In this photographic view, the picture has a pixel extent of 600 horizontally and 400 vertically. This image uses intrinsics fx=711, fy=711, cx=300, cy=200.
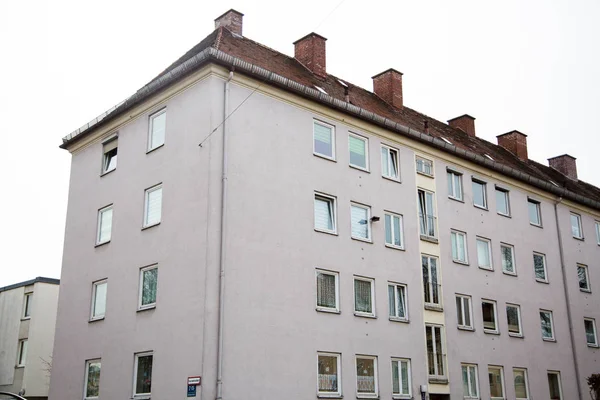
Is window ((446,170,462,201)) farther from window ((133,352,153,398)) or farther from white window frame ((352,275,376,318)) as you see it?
window ((133,352,153,398))

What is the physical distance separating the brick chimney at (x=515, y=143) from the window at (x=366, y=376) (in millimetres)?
20134

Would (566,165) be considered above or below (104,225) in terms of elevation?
above

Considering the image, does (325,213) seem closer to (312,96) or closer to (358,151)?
(358,151)

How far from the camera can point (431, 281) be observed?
2752 cm

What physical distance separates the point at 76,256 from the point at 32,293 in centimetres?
2000

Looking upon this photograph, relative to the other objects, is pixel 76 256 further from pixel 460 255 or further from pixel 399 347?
pixel 460 255

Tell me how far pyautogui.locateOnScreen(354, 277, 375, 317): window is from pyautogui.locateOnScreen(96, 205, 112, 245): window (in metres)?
9.08

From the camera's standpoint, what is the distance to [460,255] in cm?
2942

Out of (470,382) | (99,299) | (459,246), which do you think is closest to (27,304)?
(99,299)

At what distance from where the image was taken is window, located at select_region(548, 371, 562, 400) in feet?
102

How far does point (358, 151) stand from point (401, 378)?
27.6ft

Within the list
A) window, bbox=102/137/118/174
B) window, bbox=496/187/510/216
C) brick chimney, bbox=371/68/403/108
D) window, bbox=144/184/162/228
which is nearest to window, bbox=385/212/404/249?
window, bbox=496/187/510/216

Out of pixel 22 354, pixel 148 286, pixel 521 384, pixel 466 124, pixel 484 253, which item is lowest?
pixel 521 384

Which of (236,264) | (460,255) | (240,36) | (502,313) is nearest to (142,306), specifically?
(236,264)
